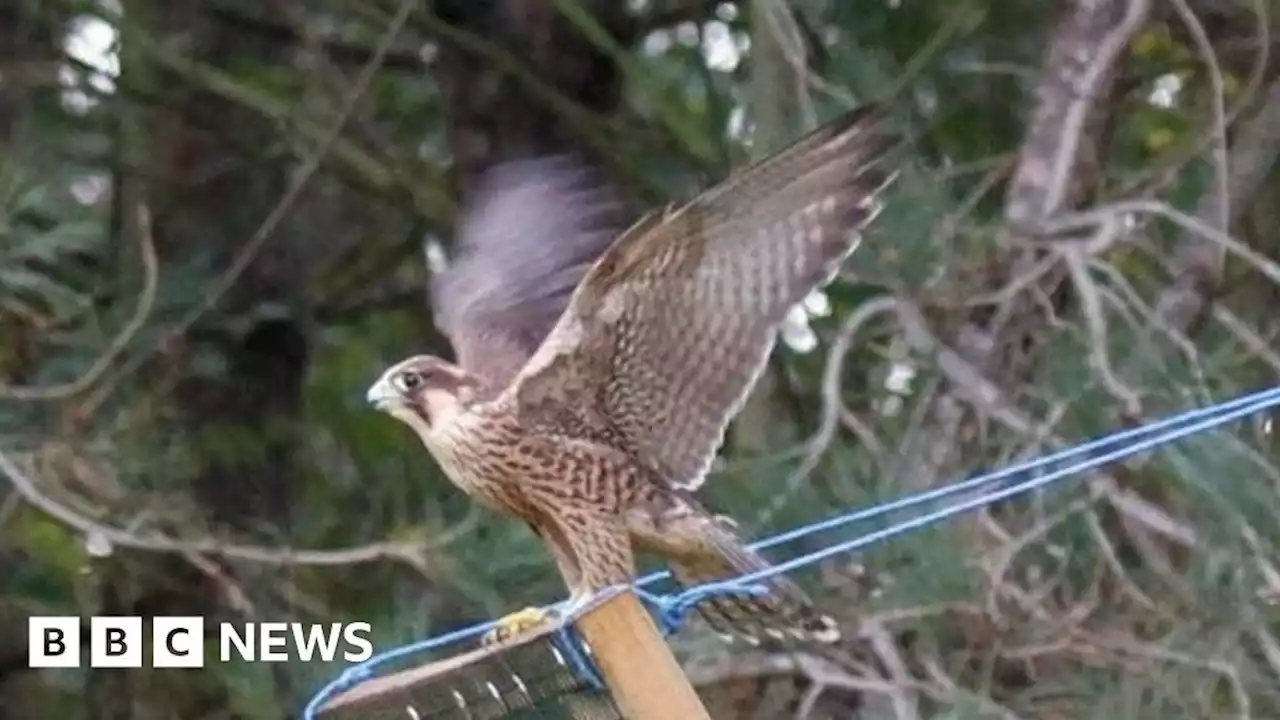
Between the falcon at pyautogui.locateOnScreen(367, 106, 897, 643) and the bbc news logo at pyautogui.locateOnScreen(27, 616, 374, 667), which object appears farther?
the bbc news logo at pyautogui.locateOnScreen(27, 616, 374, 667)

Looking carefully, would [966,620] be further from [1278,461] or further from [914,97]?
[914,97]

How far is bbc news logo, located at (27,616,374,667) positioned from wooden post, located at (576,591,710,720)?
984mm

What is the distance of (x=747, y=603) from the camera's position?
1.10 m

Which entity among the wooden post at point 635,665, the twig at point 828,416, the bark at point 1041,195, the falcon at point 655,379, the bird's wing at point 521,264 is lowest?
the wooden post at point 635,665

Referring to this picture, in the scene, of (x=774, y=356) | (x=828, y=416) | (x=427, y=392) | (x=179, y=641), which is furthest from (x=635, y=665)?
(x=179, y=641)

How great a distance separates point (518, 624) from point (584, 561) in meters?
0.04

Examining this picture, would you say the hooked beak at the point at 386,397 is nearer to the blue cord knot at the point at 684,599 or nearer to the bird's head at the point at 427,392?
the bird's head at the point at 427,392

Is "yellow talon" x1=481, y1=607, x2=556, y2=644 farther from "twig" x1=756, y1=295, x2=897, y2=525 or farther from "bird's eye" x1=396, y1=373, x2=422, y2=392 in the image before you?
"twig" x1=756, y1=295, x2=897, y2=525

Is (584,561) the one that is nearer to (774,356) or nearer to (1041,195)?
(1041,195)

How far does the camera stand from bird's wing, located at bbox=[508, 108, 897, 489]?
104 cm

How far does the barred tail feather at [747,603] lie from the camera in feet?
3.63

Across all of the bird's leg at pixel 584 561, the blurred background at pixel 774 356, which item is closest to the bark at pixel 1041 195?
the blurred background at pixel 774 356

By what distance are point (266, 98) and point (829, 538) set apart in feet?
2.90

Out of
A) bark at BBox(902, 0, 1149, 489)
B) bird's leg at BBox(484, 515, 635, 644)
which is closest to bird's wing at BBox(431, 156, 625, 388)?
bird's leg at BBox(484, 515, 635, 644)
